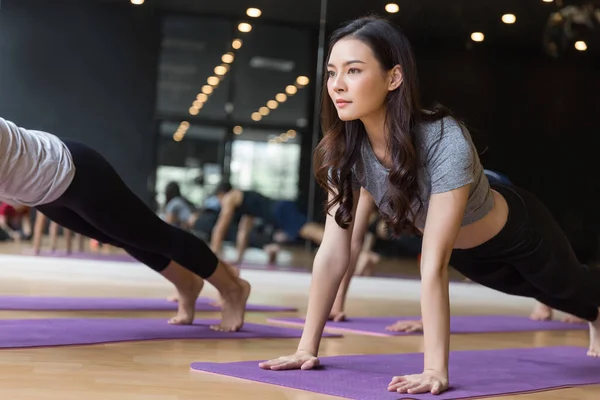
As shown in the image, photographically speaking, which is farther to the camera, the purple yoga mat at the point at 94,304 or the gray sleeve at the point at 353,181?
the purple yoga mat at the point at 94,304

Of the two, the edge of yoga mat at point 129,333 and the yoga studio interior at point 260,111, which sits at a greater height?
the yoga studio interior at point 260,111

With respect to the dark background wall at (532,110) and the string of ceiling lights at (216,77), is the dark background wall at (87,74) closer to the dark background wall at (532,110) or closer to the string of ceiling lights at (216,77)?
the string of ceiling lights at (216,77)

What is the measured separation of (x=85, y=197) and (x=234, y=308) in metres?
0.76

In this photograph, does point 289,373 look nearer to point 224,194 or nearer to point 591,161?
point 224,194

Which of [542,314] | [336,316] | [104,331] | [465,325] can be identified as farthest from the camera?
[542,314]

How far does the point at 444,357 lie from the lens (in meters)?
1.85

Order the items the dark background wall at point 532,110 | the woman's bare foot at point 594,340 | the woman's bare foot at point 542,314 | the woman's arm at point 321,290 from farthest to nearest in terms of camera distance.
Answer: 1. the dark background wall at point 532,110
2. the woman's bare foot at point 542,314
3. the woman's bare foot at point 594,340
4. the woman's arm at point 321,290

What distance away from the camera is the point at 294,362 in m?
2.03

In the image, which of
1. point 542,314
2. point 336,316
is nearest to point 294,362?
point 336,316

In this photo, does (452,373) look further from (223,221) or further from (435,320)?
(223,221)

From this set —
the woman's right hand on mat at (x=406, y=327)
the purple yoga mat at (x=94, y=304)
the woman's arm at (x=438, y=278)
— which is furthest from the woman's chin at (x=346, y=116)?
the purple yoga mat at (x=94, y=304)

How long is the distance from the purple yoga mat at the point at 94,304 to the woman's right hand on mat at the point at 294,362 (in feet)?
4.97

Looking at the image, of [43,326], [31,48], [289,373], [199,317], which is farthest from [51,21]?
[289,373]

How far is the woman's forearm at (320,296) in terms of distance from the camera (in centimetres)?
207
